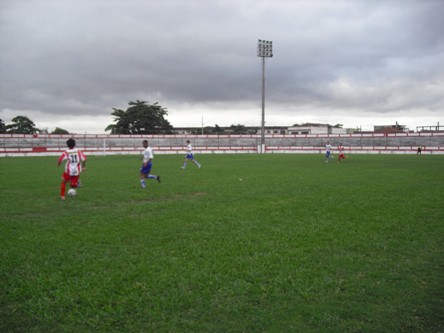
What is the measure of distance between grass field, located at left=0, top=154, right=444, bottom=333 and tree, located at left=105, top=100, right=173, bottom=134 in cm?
5986

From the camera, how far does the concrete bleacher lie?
49.2 m

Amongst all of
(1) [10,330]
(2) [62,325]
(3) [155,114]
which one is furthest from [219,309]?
(3) [155,114]

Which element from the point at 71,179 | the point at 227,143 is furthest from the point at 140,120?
the point at 71,179

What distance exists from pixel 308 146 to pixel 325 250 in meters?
52.1

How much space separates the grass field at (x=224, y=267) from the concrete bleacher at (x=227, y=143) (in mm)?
44321

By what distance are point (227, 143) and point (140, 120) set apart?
65.0ft

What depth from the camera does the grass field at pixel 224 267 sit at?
3570mm

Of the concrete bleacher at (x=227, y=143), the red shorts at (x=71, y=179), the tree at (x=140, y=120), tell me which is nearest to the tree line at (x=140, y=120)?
the tree at (x=140, y=120)

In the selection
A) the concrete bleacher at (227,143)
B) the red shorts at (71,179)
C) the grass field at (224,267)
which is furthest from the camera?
the concrete bleacher at (227,143)

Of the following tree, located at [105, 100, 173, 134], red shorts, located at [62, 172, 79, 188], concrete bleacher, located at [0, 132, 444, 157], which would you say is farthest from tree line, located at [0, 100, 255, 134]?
red shorts, located at [62, 172, 79, 188]

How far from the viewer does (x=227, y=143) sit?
58625mm

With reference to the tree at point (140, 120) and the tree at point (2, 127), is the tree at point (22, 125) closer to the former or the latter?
the tree at point (2, 127)

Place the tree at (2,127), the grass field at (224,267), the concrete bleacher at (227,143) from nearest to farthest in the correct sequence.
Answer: the grass field at (224,267) → the concrete bleacher at (227,143) → the tree at (2,127)

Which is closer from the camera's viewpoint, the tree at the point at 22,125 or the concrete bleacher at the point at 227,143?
the concrete bleacher at the point at 227,143
